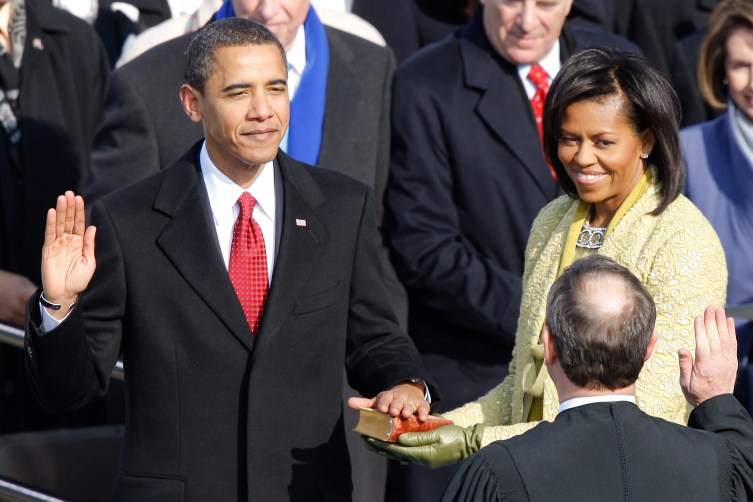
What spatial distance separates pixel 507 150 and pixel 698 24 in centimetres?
183

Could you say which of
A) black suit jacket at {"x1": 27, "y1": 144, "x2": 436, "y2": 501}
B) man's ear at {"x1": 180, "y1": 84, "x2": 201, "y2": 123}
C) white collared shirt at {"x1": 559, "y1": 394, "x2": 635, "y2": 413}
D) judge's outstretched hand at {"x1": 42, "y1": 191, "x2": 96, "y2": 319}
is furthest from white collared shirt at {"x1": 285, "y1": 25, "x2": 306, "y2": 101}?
white collared shirt at {"x1": 559, "y1": 394, "x2": 635, "y2": 413}

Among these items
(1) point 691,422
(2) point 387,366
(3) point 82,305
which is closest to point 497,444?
(1) point 691,422

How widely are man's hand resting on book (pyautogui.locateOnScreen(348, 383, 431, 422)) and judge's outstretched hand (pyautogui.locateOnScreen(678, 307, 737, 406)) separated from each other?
77cm

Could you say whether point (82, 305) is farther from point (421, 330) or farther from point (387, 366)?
point (421, 330)

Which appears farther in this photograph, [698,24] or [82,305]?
[698,24]

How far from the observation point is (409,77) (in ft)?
17.7

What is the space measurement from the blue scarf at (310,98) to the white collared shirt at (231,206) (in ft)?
3.78

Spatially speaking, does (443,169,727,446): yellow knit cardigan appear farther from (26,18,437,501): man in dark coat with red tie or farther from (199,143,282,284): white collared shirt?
(199,143,282,284): white collared shirt

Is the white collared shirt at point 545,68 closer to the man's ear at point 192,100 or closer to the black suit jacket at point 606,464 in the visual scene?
the man's ear at point 192,100

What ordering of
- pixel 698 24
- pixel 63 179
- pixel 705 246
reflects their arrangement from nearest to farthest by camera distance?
pixel 705 246 < pixel 63 179 < pixel 698 24

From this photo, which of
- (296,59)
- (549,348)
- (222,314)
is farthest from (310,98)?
(549,348)

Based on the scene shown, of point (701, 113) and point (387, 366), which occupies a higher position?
point (701, 113)

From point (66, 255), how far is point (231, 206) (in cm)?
49

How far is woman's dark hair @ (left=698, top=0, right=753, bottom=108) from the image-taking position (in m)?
5.27
